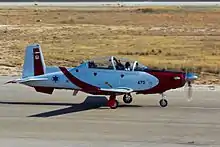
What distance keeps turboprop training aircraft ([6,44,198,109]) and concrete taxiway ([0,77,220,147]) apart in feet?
1.85

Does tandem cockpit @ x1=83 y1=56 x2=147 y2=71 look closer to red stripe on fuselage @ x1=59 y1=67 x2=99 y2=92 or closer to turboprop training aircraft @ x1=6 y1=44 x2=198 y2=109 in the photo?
turboprop training aircraft @ x1=6 y1=44 x2=198 y2=109

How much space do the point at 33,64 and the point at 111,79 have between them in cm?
287

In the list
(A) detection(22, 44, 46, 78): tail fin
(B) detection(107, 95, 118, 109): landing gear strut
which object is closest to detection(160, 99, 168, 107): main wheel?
(B) detection(107, 95, 118, 109): landing gear strut

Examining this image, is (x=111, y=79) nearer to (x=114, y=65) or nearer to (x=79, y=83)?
(x=114, y=65)

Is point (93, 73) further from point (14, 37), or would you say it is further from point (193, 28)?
point (193, 28)

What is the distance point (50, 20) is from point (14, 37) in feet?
79.0

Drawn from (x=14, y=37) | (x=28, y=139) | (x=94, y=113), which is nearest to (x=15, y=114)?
(x=94, y=113)

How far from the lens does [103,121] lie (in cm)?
1752

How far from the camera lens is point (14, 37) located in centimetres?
4931

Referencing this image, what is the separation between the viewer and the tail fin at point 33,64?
2089cm

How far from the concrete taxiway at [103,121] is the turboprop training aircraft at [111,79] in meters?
0.56

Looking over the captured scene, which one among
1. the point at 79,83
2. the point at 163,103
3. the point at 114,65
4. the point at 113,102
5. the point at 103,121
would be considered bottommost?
the point at 163,103

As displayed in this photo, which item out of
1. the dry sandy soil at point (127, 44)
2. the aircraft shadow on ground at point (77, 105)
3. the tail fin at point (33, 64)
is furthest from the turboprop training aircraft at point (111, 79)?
the dry sandy soil at point (127, 44)

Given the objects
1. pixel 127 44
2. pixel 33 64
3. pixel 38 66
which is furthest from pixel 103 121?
pixel 127 44
